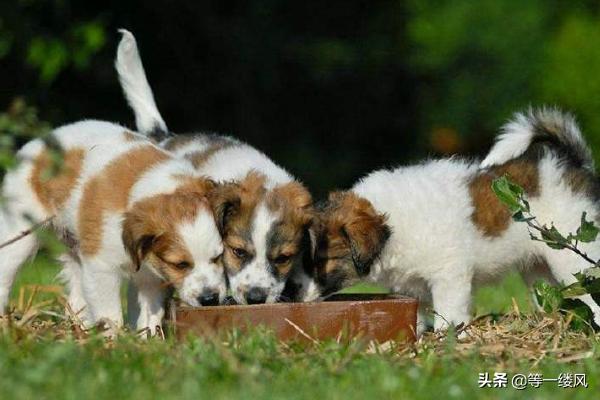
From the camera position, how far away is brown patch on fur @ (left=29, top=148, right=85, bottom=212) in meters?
6.44

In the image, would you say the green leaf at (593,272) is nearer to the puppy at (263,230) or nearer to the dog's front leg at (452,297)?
the dog's front leg at (452,297)

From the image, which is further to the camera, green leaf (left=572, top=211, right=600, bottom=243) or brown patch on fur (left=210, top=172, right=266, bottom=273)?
brown patch on fur (left=210, top=172, right=266, bottom=273)

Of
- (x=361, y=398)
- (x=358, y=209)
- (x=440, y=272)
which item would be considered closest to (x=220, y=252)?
(x=358, y=209)

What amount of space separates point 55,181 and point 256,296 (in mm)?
1432

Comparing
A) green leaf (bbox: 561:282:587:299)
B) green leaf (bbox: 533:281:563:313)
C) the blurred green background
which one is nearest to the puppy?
green leaf (bbox: 533:281:563:313)

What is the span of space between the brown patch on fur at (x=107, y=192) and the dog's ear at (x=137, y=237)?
26 cm

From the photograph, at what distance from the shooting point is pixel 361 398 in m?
4.11

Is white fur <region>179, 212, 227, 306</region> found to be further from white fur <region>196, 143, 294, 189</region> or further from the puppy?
white fur <region>196, 143, 294, 189</region>

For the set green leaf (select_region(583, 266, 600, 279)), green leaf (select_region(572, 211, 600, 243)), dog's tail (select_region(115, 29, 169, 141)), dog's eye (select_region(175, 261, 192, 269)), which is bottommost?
green leaf (select_region(583, 266, 600, 279))

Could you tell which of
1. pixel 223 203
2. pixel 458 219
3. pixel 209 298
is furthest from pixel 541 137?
pixel 209 298

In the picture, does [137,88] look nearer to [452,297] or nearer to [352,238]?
[352,238]

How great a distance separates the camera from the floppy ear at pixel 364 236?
632cm

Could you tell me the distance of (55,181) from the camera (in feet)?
21.4

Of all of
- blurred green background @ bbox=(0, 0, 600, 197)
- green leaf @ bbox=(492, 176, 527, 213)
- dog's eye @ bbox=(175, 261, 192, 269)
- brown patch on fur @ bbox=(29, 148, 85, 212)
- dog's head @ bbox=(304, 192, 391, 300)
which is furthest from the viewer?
blurred green background @ bbox=(0, 0, 600, 197)
